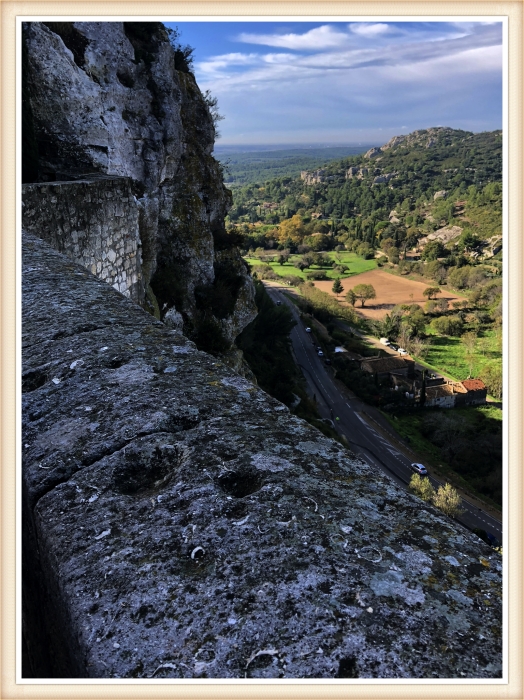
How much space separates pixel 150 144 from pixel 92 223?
387 inches

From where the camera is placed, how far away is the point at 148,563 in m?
1.42

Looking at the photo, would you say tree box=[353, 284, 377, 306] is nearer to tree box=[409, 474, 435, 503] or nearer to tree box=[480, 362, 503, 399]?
tree box=[480, 362, 503, 399]

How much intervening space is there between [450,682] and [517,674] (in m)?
0.18

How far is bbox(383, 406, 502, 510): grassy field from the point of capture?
30.8m

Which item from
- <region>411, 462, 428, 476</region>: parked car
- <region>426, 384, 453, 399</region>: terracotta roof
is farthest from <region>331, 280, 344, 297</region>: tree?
<region>411, 462, 428, 476</region>: parked car

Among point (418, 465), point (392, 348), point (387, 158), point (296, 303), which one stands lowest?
point (418, 465)

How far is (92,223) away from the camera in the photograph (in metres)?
6.00

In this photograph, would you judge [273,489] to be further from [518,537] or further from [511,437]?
[511,437]

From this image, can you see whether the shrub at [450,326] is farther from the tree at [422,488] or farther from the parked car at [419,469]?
the tree at [422,488]

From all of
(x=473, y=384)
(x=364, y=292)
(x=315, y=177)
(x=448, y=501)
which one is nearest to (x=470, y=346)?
(x=473, y=384)

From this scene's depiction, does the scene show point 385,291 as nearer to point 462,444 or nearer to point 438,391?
point 438,391

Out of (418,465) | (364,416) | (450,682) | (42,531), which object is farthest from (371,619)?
(364,416)

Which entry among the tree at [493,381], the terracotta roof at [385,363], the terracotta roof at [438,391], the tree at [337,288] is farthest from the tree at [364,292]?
Result: the terracotta roof at [438,391]

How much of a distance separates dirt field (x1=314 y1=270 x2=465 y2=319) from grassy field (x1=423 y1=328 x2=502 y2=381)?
1007 centimetres
